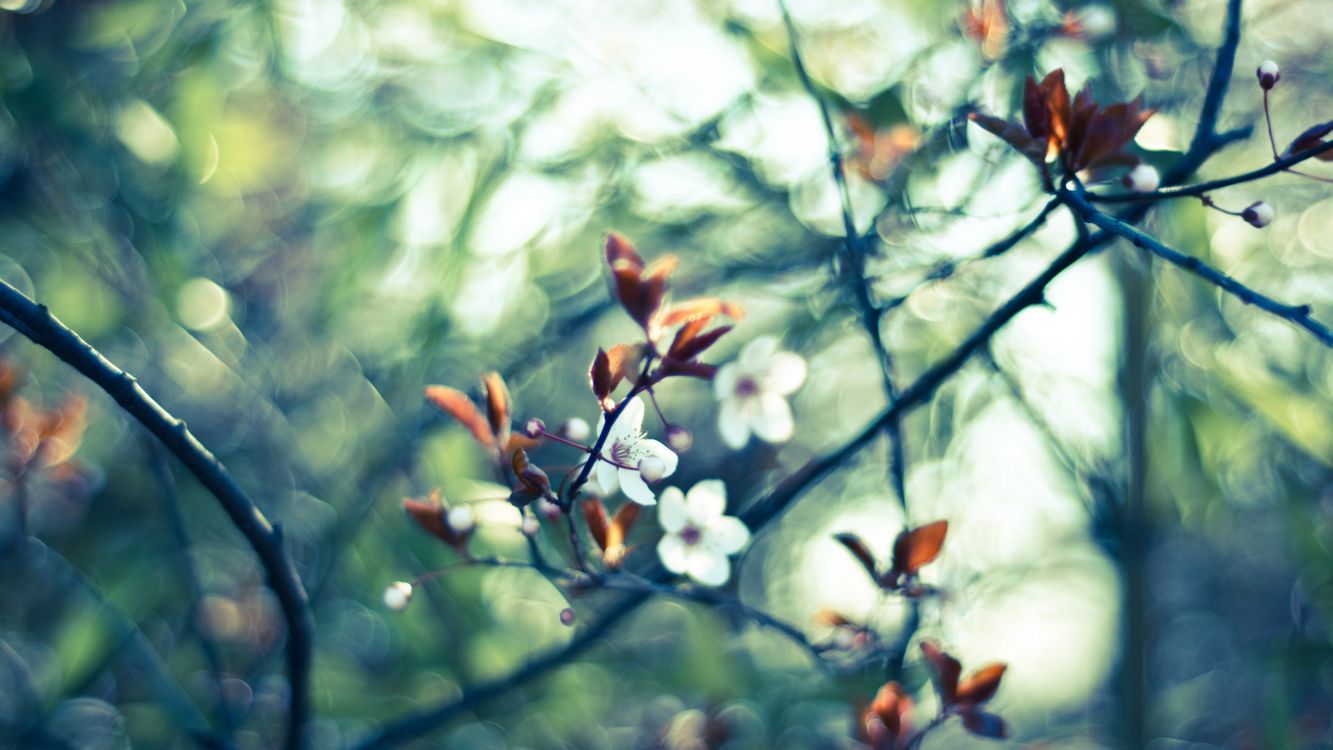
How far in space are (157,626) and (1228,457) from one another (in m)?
1.77

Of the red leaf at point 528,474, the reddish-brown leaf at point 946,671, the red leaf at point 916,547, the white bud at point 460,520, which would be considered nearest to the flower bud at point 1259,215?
the red leaf at point 916,547

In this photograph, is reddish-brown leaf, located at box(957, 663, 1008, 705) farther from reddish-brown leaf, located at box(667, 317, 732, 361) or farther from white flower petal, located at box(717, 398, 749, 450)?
→ reddish-brown leaf, located at box(667, 317, 732, 361)

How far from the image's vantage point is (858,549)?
2.69 ft

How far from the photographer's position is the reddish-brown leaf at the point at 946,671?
0.83 metres

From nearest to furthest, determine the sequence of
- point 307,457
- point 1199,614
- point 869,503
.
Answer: point 307,457
point 869,503
point 1199,614

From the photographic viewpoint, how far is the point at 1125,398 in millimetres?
1654

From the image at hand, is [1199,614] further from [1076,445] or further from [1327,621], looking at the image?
[1076,445]

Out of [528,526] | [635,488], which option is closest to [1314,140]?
[635,488]

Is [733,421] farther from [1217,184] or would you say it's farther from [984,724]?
[1217,184]

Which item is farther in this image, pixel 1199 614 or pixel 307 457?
pixel 1199 614

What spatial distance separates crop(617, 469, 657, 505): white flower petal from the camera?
2.23ft

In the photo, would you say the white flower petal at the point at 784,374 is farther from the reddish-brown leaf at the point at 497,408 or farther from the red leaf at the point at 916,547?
the reddish-brown leaf at the point at 497,408

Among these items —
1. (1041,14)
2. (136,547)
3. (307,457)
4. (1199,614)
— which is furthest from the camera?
(1199,614)

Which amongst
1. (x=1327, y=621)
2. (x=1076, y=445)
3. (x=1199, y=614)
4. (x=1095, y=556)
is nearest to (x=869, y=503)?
(x=1076, y=445)
